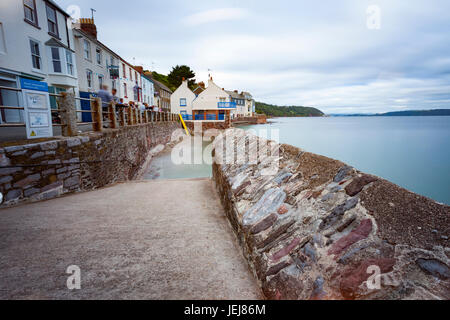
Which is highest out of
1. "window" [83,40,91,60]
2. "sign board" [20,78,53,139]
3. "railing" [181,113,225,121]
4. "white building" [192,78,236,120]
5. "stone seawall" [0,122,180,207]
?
"window" [83,40,91,60]

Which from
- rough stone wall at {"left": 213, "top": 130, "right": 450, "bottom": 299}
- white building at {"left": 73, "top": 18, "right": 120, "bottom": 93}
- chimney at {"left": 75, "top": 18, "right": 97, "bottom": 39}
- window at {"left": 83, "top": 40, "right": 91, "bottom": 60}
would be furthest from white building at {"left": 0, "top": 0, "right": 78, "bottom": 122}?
rough stone wall at {"left": 213, "top": 130, "right": 450, "bottom": 299}

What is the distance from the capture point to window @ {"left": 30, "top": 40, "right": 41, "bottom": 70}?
15.4 meters

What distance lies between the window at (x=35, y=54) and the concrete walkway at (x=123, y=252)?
52.9ft

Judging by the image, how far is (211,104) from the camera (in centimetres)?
4406

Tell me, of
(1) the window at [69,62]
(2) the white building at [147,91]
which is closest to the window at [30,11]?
(1) the window at [69,62]

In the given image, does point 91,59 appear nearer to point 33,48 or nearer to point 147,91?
point 33,48

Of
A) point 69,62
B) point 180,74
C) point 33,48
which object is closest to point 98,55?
point 69,62

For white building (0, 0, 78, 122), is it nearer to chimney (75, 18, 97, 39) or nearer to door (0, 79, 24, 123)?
door (0, 79, 24, 123)

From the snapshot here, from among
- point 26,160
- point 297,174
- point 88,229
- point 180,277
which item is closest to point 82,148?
point 26,160

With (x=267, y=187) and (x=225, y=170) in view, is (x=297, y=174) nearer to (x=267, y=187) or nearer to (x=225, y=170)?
(x=267, y=187)

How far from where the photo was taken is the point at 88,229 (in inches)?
135

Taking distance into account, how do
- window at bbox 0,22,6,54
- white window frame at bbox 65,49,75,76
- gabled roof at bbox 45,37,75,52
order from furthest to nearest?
1. white window frame at bbox 65,49,75,76
2. gabled roof at bbox 45,37,75,52
3. window at bbox 0,22,6,54

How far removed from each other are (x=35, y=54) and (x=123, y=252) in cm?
1935

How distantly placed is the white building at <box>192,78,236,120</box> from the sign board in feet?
128
